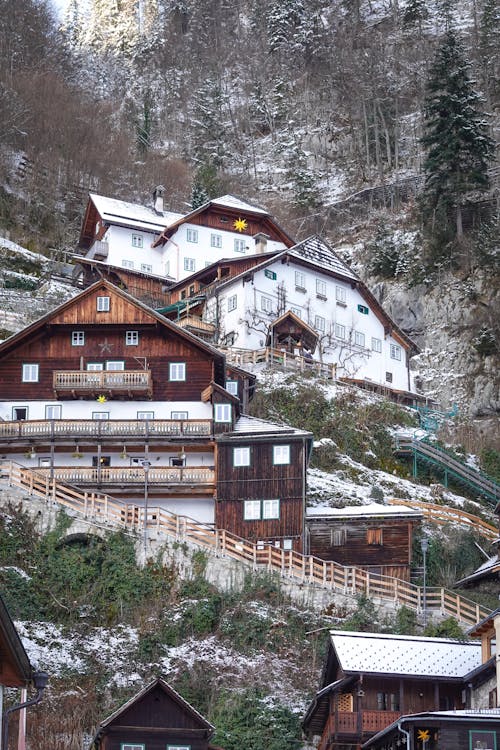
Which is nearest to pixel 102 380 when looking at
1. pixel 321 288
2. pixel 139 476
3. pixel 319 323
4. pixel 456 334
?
pixel 139 476

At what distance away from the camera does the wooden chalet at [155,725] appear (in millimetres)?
38062

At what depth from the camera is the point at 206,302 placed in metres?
79.8

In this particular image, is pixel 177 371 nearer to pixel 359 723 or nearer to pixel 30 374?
pixel 30 374

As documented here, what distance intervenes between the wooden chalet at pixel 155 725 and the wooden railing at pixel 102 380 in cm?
2345

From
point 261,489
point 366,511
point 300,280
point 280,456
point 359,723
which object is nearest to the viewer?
point 359,723

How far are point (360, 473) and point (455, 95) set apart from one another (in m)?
32.4

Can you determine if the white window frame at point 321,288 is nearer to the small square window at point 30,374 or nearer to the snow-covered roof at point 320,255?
the snow-covered roof at point 320,255

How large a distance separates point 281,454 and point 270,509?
8.04 ft

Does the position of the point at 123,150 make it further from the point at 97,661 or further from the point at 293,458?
the point at 97,661

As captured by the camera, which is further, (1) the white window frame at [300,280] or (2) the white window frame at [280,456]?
(1) the white window frame at [300,280]

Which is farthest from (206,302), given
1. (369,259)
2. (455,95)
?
(455,95)

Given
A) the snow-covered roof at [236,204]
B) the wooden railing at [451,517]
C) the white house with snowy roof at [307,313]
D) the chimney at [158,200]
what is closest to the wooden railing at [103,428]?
the wooden railing at [451,517]

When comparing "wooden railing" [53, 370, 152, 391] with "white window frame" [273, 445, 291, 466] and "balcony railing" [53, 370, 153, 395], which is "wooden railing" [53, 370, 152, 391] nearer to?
"balcony railing" [53, 370, 153, 395]

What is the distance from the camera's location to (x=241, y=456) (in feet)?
185
